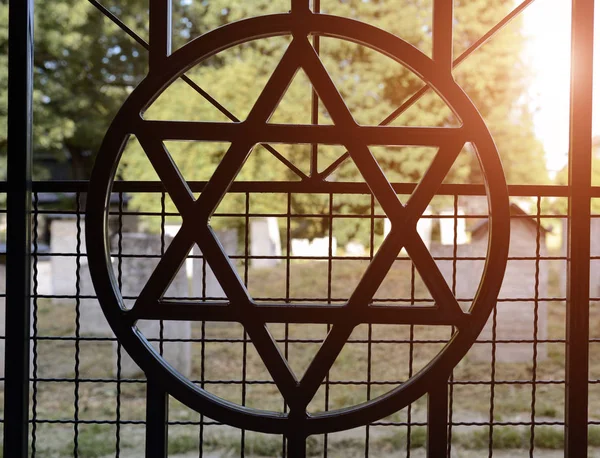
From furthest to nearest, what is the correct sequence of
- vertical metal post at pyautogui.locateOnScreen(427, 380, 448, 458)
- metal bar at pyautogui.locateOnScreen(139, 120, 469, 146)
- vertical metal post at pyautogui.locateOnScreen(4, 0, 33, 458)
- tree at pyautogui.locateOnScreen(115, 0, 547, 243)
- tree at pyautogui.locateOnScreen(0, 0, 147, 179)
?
tree at pyautogui.locateOnScreen(0, 0, 147, 179), tree at pyautogui.locateOnScreen(115, 0, 547, 243), vertical metal post at pyautogui.locateOnScreen(4, 0, 33, 458), vertical metal post at pyautogui.locateOnScreen(427, 380, 448, 458), metal bar at pyautogui.locateOnScreen(139, 120, 469, 146)

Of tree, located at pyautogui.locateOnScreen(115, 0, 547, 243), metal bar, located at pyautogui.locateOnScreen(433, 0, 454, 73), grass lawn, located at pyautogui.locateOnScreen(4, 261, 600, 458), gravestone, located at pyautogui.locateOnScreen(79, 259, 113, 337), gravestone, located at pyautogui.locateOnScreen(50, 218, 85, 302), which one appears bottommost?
grass lawn, located at pyautogui.locateOnScreen(4, 261, 600, 458)

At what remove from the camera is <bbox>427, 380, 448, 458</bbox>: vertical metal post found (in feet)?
7.17

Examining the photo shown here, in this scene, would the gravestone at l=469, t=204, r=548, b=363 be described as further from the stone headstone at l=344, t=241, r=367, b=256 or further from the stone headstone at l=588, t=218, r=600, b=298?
the stone headstone at l=344, t=241, r=367, b=256

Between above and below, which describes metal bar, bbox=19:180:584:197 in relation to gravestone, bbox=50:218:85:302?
above

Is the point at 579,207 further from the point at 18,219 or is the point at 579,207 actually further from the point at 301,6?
the point at 18,219

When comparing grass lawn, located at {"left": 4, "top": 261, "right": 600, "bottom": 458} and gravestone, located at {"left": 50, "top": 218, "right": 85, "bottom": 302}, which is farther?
gravestone, located at {"left": 50, "top": 218, "right": 85, "bottom": 302}

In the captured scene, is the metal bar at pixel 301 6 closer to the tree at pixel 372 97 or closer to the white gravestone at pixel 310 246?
the tree at pixel 372 97

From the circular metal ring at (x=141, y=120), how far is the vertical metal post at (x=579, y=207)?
43 cm

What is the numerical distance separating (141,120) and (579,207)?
5.21 ft

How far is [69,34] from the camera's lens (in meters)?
13.7

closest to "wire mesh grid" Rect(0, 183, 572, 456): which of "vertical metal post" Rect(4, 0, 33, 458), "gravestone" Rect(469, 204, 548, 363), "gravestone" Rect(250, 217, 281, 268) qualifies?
"gravestone" Rect(469, 204, 548, 363)

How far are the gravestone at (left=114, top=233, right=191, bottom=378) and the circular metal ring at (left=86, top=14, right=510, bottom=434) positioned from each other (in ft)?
11.2

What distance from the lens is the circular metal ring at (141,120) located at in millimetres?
2070

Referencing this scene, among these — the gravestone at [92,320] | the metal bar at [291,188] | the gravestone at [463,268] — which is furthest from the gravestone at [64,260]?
the metal bar at [291,188]
